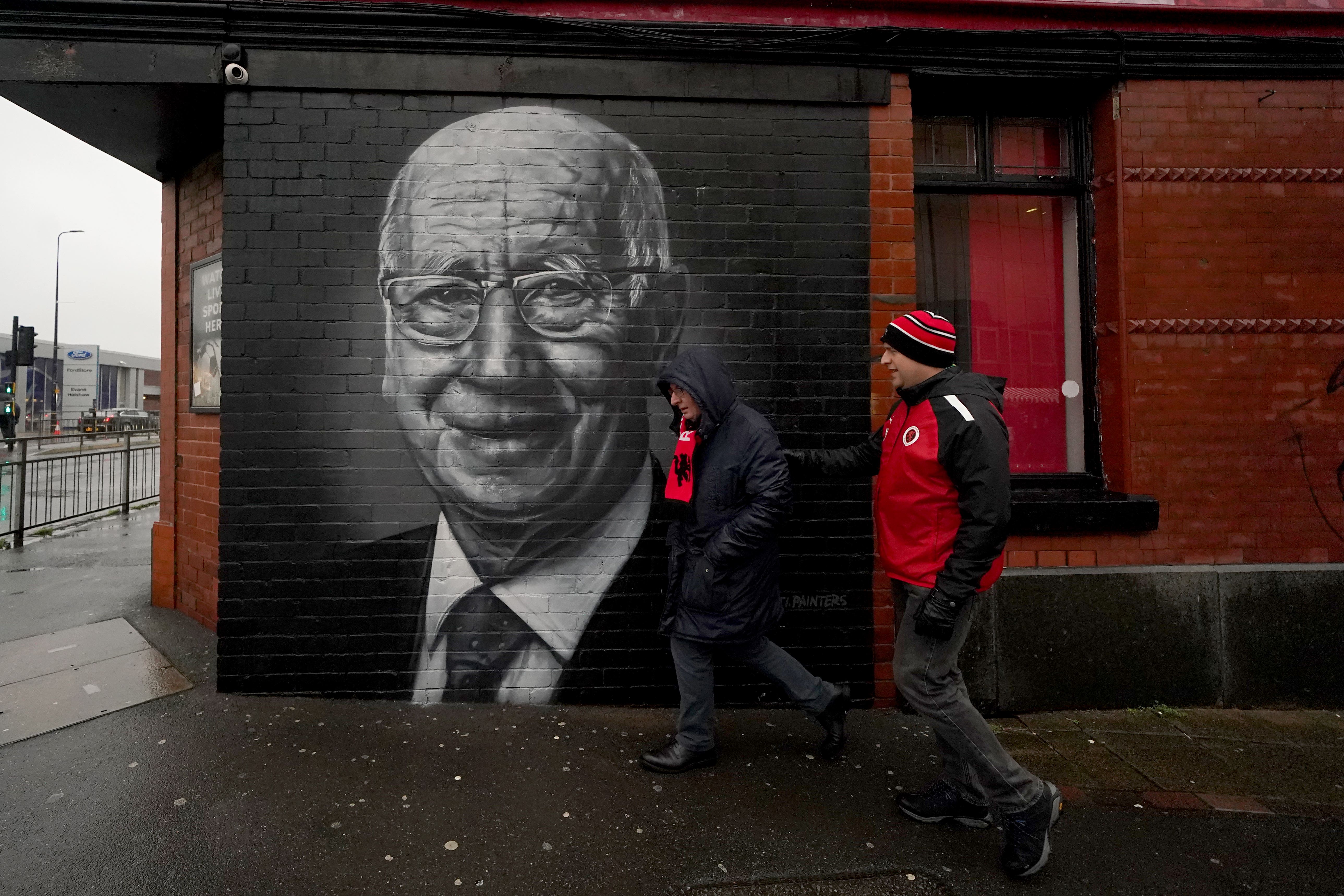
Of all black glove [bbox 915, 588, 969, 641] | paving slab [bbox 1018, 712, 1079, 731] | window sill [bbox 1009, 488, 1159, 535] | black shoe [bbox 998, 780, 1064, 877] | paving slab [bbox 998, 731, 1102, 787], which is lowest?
paving slab [bbox 998, 731, 1102, 787]

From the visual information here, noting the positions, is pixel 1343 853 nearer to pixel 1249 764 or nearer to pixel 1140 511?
pixel 1249 764

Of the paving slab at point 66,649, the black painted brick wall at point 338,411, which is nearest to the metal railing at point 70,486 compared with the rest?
the paving slab at point 66,649

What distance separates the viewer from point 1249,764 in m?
3.45

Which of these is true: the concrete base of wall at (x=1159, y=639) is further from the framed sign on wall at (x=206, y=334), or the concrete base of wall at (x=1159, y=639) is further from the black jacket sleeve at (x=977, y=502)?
the framed sign on wall at (x=206, y=334)

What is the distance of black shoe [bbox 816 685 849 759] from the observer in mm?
3369

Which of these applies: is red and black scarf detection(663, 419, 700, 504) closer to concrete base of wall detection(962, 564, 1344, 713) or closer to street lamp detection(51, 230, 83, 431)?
concrete base of wall detection(962, 564, 1344, 713)

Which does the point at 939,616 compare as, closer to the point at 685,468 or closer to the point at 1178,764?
the point at 685,468

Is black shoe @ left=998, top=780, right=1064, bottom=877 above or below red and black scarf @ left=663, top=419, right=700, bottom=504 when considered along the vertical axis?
below

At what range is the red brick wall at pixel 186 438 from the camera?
193 inches

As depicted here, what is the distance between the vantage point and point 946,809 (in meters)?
2.88

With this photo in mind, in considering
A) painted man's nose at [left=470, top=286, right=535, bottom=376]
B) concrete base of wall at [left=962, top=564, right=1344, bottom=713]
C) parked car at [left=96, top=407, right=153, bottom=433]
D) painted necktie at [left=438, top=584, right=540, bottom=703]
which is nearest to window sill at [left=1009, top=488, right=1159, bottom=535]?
concrete base of wall at [left=962, top=564, right=1344, bottom=713]

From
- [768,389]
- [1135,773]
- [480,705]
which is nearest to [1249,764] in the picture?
[1135,773]

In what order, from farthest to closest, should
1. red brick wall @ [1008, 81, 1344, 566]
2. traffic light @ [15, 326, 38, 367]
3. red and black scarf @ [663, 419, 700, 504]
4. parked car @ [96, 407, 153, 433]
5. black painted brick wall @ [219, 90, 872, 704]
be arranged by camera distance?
parked car @ [96, 407, 153, 433] → traffic light @ [15, 326, 38, 367] → red brick wall @ [1008, 81, 1344, 566] → black painted brick wall @ [219, 90, 872, 704] → red and black scarf @ [663, 419, 700, 504]

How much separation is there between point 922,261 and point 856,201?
0.71m
